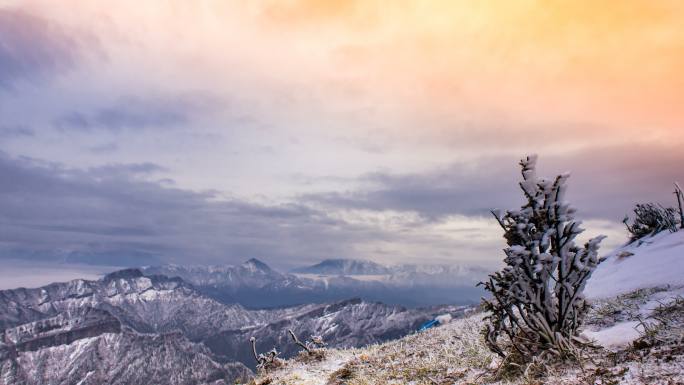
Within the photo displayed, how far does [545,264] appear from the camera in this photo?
9.01 meters

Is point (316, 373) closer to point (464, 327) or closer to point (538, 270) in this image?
point (464, 327)

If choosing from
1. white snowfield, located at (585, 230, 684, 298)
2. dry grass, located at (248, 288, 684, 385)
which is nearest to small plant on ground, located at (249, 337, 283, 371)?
dry grass, located at (248, 288, 684, 385)

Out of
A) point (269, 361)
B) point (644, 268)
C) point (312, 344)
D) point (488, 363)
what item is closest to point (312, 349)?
point (312, 344)

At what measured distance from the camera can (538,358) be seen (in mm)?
9039

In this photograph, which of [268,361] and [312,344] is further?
[312,344]

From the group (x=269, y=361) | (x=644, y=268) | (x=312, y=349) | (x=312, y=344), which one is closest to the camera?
(x=312, y=349)

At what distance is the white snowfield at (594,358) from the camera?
8.05m

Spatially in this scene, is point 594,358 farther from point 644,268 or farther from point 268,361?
point 644,268

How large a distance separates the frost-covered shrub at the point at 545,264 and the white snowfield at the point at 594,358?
796mm

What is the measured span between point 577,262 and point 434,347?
26.8ft

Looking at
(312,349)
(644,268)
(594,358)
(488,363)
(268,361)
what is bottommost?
(268,361)

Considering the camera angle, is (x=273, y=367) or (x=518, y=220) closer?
(x=518, y=220)

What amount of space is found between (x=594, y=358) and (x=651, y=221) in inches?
1106

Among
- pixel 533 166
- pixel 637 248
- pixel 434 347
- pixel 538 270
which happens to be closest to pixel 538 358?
pixel 538 270
